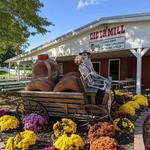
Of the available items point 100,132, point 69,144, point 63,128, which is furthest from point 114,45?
point 69,144

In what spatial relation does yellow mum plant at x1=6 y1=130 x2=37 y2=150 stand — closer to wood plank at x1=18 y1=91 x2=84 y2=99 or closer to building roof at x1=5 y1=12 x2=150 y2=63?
wood plank at x1=18 y1=91 x2=84 y2=99

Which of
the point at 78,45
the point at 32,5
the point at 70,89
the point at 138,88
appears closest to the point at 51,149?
the point at 70,89

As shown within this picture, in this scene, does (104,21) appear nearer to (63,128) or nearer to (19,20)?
(19,20)

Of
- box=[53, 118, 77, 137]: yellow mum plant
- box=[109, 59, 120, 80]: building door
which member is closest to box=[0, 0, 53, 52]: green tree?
box=[109, 59, 120, 80]: building door

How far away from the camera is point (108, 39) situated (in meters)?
15.0

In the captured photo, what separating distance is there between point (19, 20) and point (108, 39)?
4.83 metres

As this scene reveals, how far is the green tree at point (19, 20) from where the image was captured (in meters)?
13.1

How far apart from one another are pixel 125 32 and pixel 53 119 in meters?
8.17

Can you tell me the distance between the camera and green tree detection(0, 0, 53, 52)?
1307 cm

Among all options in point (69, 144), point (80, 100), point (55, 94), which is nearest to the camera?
point (69, 144)

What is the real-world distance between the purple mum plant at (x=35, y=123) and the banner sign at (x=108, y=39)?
28.3ft

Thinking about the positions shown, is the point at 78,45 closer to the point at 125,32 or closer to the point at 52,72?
the point at 125,32

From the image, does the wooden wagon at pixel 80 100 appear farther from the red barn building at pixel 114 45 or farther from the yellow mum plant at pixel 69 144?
the red barn building at pixel 114 45

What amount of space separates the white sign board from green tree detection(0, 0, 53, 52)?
2.86 meters
